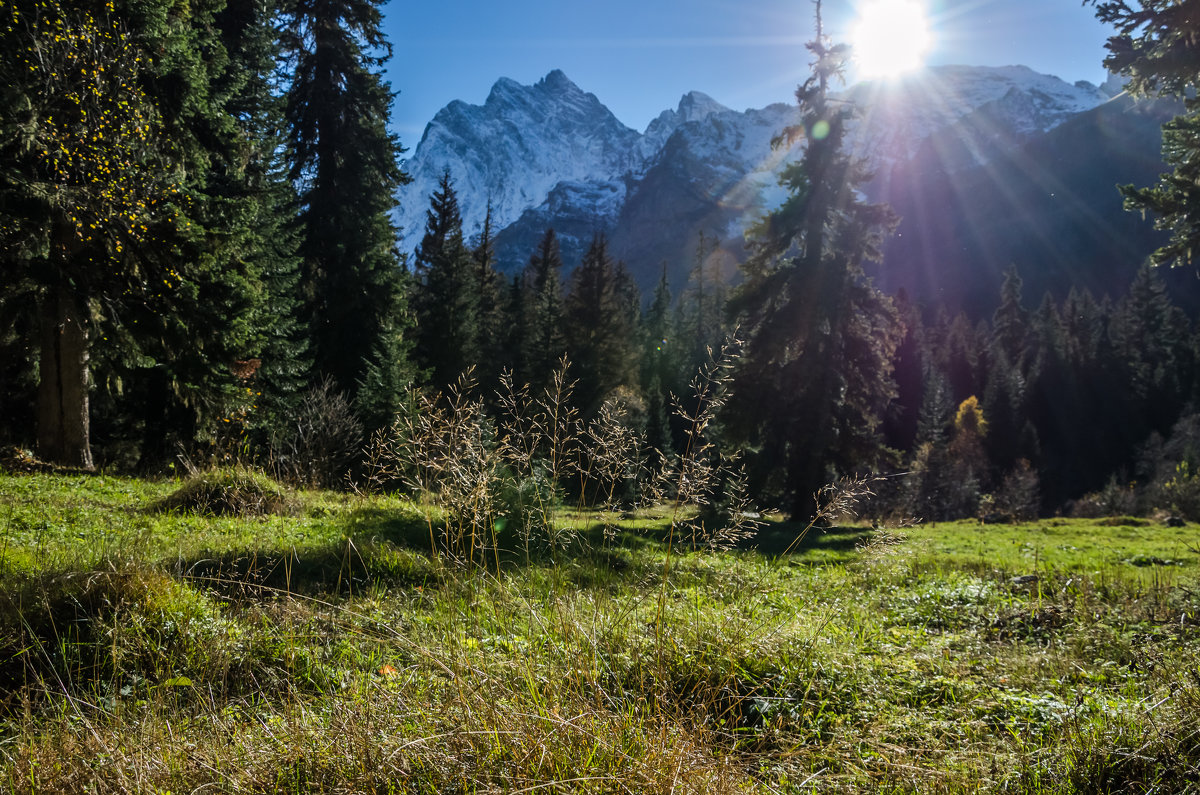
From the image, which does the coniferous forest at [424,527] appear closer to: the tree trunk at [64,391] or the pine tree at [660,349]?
the tree trunk at [64,391]

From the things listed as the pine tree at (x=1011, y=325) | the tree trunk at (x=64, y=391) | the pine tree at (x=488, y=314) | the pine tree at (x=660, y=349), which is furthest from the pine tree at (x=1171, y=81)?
the pine tree at (x=1011, y=325)

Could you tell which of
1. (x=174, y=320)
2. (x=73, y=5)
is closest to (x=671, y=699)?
(x=174, y=320)

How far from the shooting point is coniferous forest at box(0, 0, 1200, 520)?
8.95 m

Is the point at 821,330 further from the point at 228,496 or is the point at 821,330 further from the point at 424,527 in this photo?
the point at 228,496

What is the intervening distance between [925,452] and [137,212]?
128 ft

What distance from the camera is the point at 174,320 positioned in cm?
1071

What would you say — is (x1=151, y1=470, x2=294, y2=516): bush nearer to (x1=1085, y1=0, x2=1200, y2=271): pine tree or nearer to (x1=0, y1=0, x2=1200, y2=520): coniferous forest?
(x1=0, y1=0, x2=1200, y2=520): coniferous forest

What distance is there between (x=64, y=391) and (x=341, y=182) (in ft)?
38.1

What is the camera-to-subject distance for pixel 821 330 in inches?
626

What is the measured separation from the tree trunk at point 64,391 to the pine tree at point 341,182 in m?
8.82

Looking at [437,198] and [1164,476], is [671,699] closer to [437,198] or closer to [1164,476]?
[437,198]

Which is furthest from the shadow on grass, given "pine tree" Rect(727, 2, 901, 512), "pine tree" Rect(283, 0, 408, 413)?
"pine tree" Rect(283, 0, 408, 413)

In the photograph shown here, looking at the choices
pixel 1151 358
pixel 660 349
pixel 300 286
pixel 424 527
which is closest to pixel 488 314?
pixel 660 349

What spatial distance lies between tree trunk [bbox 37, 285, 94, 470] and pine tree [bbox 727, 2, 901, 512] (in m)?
14.6
